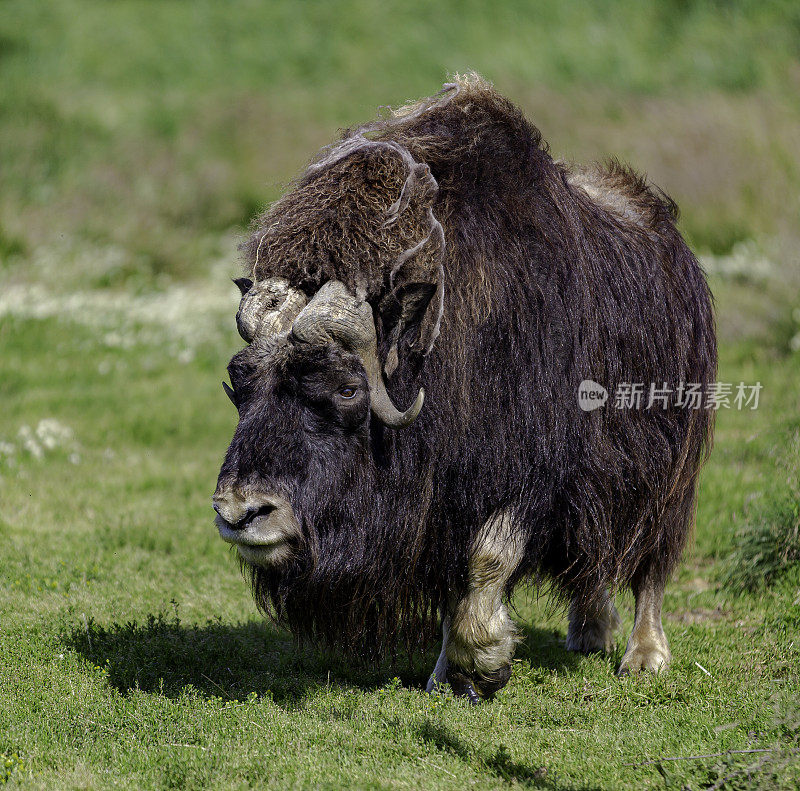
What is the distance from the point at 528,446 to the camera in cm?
378

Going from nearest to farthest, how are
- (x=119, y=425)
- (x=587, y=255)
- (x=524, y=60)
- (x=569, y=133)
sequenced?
(x=587, y=255), (x=119, y=425), (x=569, y=133), (x=524, y=60)

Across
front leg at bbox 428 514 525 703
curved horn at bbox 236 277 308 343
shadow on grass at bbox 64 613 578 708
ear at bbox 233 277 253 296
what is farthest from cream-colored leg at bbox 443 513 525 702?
ear at bbox 233 277 253 296

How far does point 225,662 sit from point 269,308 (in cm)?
159

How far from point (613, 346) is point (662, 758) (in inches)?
57.4

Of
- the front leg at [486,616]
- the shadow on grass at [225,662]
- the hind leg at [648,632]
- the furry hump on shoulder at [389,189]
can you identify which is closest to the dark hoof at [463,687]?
the front leg at [486,616]

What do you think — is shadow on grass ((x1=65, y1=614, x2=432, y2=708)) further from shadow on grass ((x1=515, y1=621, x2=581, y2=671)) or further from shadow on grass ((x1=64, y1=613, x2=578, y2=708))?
shadow on grass ((x1=515, y1=621, x2=581, y2=671))

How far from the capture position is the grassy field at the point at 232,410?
3535mm

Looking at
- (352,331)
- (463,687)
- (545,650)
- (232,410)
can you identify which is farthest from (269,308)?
(232,410)

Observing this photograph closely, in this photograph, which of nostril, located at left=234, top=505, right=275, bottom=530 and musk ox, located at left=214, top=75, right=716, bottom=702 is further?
musk ox, located at left=214, top=75, right=716, bottom=702

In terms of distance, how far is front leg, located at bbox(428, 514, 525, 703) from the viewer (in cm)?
382

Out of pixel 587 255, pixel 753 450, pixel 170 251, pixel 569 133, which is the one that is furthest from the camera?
pixel 569 133

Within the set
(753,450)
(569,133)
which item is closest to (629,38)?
(569,133)

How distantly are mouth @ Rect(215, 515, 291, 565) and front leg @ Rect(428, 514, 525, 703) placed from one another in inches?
29.0

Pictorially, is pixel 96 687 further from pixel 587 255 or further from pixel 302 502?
pixel 587 255
